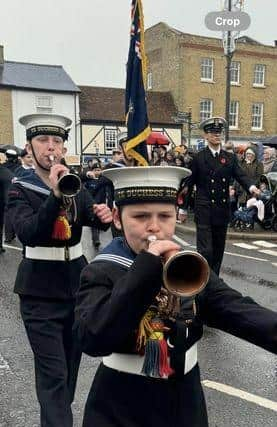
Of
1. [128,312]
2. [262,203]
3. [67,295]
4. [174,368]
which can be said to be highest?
[128,312]

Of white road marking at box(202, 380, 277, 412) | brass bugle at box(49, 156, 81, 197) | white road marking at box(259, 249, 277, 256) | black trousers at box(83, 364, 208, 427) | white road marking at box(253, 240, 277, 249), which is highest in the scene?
brass bugle at box(49, 156, 81, 197)

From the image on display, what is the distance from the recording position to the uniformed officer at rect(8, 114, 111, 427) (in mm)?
2826

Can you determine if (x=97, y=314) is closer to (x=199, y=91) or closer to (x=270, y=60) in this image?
(x=199, y=91)

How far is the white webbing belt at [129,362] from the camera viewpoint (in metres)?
1.76

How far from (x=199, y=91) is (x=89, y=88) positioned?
8.31m

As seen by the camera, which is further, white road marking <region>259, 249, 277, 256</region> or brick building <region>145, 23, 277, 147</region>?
brick building <region>145, 23, 277, 147</region>

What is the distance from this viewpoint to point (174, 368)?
1.72 meters

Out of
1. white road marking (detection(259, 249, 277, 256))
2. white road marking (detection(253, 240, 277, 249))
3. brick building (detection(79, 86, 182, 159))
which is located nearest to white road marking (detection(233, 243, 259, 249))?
white road marking (detection(253, 240, 277, 249))

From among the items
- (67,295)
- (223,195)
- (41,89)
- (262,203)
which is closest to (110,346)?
(67,295)

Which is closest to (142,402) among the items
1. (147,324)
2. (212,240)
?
(147,324)

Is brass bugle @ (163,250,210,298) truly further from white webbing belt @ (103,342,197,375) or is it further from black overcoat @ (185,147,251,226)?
black overcoat @ (185,147,251,226)

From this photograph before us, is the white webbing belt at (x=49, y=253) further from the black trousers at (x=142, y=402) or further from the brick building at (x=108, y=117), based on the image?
the brick building at (x=108, y=117)

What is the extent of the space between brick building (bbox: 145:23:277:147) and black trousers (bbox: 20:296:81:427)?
36482 mm

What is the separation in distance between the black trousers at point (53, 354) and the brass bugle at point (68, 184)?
75 cm
